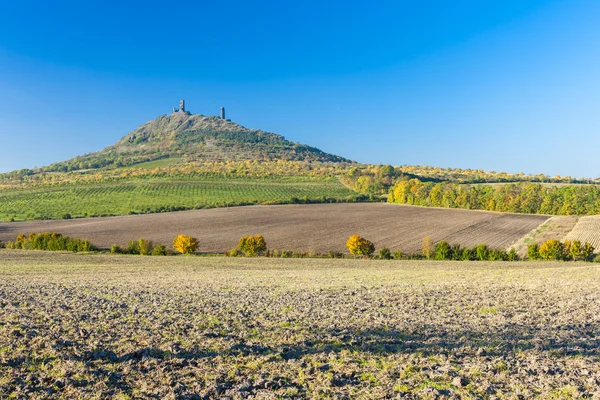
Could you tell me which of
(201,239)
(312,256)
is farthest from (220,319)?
(201,239)

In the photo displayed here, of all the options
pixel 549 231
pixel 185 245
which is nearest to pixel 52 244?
pixel 185 245

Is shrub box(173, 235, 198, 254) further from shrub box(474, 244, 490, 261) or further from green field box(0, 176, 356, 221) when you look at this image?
green field box(0, 176, 356, 221)

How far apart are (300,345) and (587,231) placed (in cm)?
8373

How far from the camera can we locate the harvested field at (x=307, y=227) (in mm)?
74062

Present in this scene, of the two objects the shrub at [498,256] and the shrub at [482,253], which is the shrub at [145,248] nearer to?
the shrub at [482,253]

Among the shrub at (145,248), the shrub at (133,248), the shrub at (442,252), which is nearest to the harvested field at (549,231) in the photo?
the shrub at (442,252)

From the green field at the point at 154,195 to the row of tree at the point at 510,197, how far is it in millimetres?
24337

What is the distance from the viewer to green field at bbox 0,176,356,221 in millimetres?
121562

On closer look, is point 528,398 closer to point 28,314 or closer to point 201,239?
point 28,314

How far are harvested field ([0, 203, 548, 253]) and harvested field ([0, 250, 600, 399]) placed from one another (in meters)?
47.7

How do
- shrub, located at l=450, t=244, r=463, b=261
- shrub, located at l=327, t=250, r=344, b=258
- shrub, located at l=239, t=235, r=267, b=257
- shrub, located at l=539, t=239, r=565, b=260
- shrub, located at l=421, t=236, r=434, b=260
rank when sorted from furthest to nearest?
shrub, located at l=239, t=235, r=267, b=257 < shrub, located at l=421, t=236, r=434, b=260 < shrub, located at l=327, t=250, r=344, b=258 < shrub, located at l=450, t=244, r=463, b=261 < shrub, located at l=539, t=239, r=565, b=260

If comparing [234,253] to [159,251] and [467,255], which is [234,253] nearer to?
[159,251]

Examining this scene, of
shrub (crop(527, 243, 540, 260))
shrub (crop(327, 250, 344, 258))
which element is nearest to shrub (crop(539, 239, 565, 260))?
shrub (crop(527, 243, 540, 260))

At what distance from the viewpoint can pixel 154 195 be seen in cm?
14375
